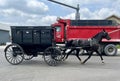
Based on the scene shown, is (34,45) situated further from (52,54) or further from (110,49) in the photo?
(110,49)

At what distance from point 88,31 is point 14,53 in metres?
8.46

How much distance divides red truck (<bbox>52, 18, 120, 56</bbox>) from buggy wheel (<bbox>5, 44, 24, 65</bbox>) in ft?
22.8

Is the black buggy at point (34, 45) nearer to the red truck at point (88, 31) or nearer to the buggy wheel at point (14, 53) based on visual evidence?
the buggy wheel at point (14, 53)

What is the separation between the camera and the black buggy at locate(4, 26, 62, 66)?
14.9m

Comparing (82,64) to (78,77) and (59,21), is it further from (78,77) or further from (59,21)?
(59,21)

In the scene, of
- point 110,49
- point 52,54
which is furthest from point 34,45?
point 110,49

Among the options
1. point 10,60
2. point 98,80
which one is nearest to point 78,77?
point 98,80

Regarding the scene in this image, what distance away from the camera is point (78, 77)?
36.3ft

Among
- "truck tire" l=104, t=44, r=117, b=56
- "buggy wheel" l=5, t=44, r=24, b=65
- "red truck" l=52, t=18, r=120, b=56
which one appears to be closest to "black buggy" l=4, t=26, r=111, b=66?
"buggy wheel" l=5, t=44, r=24, b=65

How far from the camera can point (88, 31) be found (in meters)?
22.1

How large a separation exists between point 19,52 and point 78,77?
16.7 feet

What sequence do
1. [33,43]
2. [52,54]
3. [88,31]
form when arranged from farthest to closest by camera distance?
[88,31] → [33,43] → [52,54]

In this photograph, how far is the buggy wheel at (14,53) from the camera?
1512 cm

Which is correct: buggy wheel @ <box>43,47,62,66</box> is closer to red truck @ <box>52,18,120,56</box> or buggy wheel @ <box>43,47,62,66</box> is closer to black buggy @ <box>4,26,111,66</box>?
black buggy @ <box>4,26,111,66</box>
